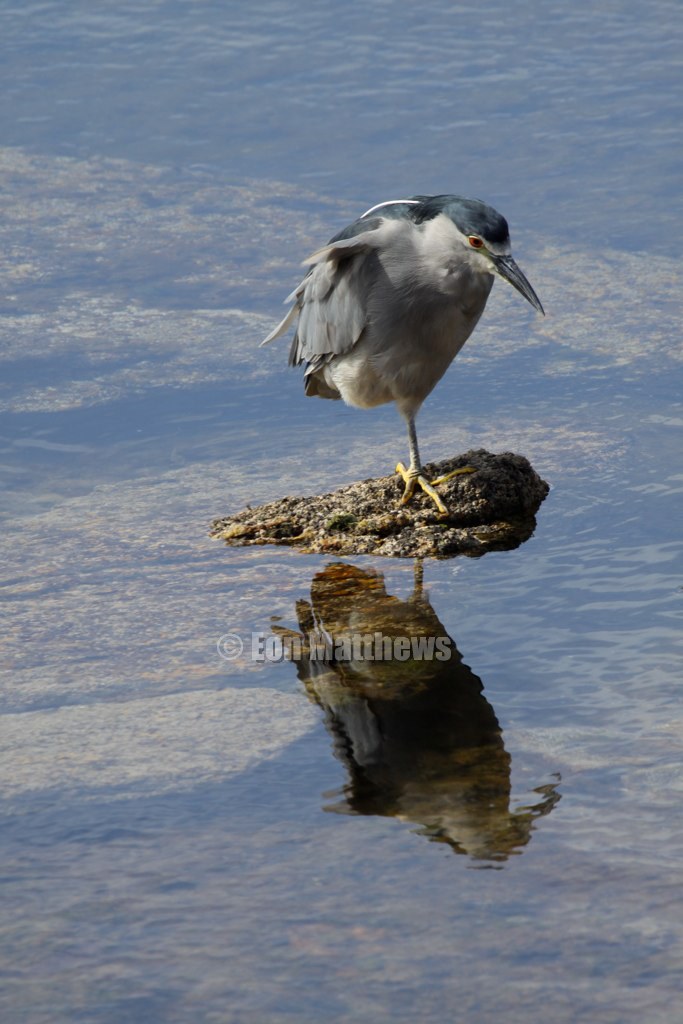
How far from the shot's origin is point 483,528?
598 cm

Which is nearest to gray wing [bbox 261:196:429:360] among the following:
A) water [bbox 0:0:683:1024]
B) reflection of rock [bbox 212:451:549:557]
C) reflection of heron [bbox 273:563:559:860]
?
reflection of rock [bbox 212:451:549:557]

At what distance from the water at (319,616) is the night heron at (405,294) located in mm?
757

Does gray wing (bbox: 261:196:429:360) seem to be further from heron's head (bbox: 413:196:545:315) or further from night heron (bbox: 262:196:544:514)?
heron's head (bbox: 413:196:545:315)

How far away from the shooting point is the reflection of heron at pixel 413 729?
4043 millimetres

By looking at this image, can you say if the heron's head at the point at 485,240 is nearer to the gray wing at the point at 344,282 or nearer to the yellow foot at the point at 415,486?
the gray wing at the point at 344,282

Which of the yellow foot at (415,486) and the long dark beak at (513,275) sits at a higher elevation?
the long dark beak at (513,275)

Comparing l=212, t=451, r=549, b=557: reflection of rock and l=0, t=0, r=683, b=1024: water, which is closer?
l=0, t=0, r=683, b=1024: water

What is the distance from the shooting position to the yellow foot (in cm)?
595

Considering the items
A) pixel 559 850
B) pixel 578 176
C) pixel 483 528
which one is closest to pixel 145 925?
pixel 559 850

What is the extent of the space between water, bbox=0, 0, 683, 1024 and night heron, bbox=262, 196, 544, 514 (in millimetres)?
757

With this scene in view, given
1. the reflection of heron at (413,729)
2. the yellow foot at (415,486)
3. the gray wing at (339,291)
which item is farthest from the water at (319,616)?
the gray wing at (339,291)

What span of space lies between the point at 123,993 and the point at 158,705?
4.38 ft

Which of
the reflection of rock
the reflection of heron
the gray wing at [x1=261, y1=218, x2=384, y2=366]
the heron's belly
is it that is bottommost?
the reflection of heron

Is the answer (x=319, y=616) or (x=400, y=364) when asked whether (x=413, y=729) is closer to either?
(x=319, y=616)
